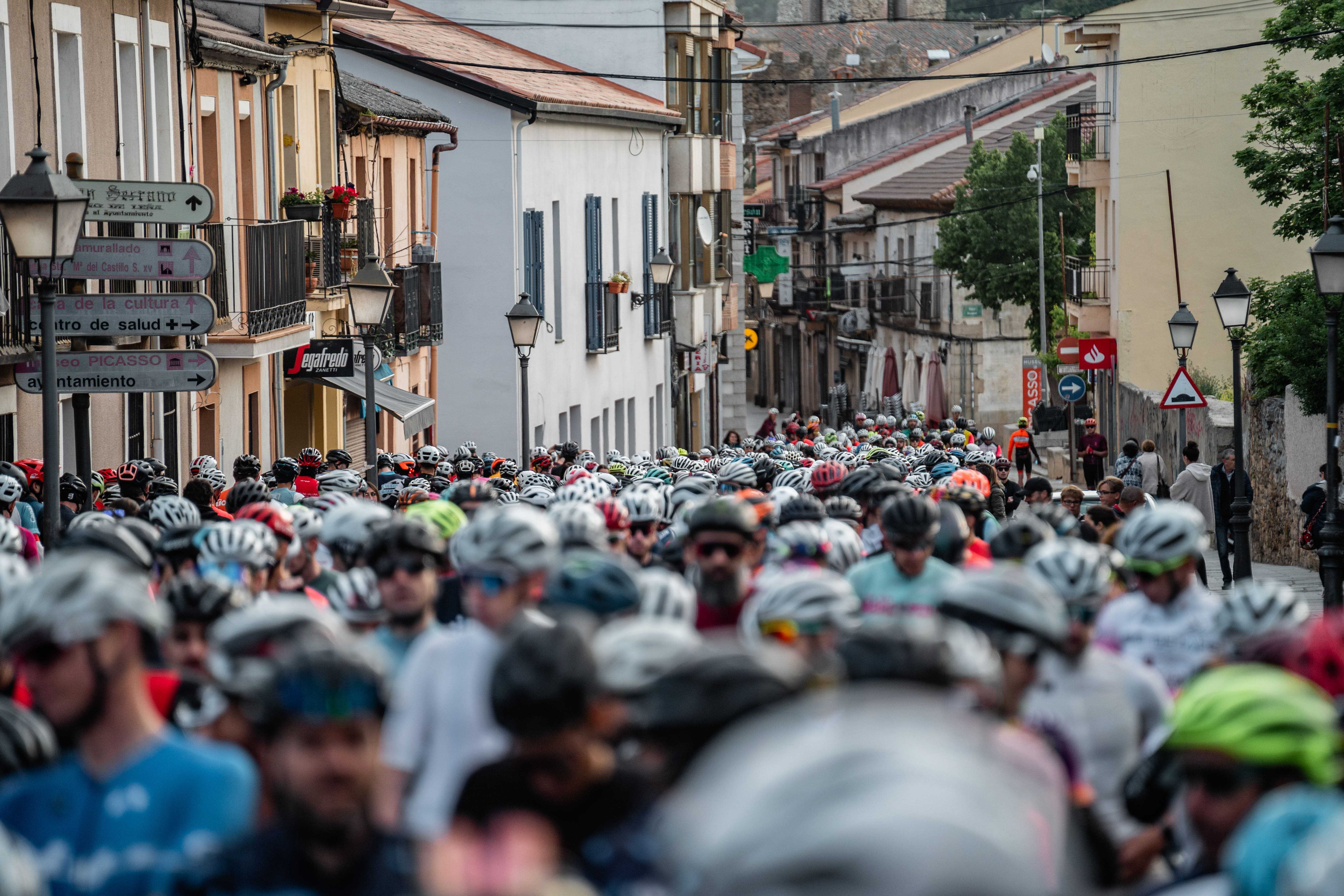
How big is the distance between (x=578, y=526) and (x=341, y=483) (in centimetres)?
659

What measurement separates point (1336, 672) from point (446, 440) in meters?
31.5

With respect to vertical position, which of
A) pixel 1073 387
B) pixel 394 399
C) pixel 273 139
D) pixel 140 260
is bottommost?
pixel 1073 387

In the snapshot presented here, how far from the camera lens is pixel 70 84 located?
1973 cm

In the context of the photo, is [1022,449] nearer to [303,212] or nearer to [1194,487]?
[1194,487]

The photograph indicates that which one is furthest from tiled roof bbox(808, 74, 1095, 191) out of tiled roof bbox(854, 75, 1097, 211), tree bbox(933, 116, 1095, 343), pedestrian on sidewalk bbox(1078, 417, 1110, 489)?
pedestrian on sidewalk bbox(1078, 417, 1110, 489)

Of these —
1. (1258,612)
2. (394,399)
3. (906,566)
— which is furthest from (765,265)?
(1258,612)

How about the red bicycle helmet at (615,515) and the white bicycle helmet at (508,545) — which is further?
the red bicycle helmet at (615,515)

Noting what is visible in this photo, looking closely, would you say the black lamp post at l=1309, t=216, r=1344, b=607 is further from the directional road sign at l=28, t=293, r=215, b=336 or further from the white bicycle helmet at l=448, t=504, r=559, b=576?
the white bicycle helmet at l=448, t=504, r=559, b=576

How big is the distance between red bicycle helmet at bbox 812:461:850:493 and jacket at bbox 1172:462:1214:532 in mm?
10286

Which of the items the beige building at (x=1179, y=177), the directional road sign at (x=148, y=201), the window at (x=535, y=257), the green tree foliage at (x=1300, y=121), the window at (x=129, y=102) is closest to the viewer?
the directional road sign at (x=148, y=201)

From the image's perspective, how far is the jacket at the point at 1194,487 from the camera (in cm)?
2302

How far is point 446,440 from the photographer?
35.8m

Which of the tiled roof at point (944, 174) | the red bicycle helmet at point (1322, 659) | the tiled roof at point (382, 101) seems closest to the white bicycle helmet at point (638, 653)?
the red bicycle helmet at point (1322, 659)

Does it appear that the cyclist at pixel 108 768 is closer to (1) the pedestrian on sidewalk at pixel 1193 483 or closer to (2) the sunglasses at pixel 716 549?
(2) the sunglasses at pixel 716 549
